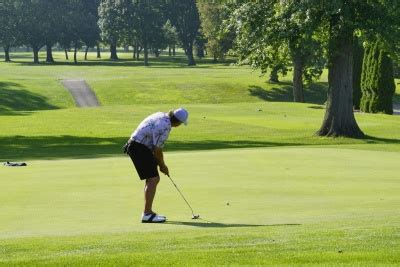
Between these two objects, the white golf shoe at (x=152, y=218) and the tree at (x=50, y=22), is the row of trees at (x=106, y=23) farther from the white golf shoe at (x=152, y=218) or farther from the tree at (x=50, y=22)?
the white golf shoe at (x=152, y=218)

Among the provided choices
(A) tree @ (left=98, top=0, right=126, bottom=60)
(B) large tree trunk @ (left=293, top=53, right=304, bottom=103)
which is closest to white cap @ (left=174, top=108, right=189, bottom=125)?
(B) large tree trunk @ (left=293, top=53, right=304, bottom=103)

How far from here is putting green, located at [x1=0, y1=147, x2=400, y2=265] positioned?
10.9 meters

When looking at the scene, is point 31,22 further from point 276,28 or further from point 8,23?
point 276,28

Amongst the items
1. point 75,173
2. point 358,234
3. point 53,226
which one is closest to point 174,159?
point 75,173

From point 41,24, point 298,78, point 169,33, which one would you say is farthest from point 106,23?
point 298,78

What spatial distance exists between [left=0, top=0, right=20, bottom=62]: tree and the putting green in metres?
114

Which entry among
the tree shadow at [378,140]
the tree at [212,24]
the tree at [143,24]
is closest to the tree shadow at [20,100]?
the tree shadow at [378,140]

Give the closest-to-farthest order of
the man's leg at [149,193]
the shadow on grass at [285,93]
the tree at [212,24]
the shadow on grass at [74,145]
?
the man's leg at [149,193]
the shadow on grass at [74,145]
the shadow on grass at [285,93]
the tree at [212,24]

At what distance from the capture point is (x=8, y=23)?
443ft

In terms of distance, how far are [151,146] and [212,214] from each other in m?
1.58

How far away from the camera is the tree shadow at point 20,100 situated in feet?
247

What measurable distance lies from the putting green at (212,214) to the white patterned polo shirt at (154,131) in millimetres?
1291

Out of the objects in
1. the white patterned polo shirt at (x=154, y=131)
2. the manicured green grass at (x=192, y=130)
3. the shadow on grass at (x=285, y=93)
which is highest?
the white patterned polo shirt at (x=154, y=131)

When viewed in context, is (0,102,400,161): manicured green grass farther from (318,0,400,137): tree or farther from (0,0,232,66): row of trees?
(0,0,232,66): row of trees
